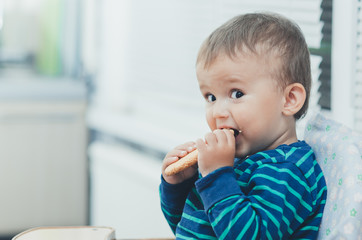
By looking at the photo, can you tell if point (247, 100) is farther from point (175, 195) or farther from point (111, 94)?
point (111, 94)

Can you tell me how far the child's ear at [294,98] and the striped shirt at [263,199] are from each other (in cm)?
6

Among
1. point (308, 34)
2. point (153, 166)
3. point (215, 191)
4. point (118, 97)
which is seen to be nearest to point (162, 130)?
point (153, 166)

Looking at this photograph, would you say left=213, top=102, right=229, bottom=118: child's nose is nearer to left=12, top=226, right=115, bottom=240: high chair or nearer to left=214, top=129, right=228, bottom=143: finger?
left=214, top=129, right=228, bottom=143: finger

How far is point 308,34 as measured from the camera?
1490 millimetres

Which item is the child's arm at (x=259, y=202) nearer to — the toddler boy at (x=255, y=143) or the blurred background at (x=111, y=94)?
the toddler boy at (x=255, y=143)

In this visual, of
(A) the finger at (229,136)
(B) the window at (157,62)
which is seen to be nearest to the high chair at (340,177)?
(A) the finger at (229,136)

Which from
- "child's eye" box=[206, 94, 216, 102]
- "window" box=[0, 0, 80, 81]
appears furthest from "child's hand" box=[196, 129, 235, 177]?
"window" box=[0, 0, 80, 81]

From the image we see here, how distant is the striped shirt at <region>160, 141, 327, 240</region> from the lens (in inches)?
35.1

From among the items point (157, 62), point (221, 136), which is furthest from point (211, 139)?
point (157, 62)

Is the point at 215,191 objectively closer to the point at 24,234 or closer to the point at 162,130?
the point at 24,234

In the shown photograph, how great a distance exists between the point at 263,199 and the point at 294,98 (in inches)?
8.4

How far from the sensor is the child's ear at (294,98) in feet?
3.34

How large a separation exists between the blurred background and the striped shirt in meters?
0.41

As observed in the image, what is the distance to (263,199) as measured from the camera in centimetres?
90
